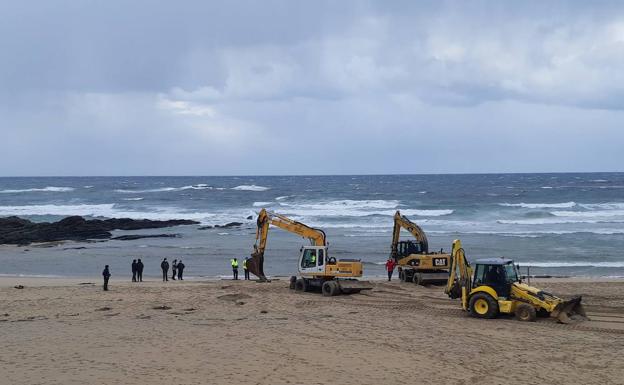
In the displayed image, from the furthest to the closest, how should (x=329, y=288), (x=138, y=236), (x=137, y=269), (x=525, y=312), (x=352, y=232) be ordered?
(x=352, y=232) → (x=138, y=236) → (x=137, y=269) → (x=329, y=288) → (x=525, y=312)

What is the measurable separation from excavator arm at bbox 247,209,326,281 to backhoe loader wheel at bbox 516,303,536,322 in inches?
303

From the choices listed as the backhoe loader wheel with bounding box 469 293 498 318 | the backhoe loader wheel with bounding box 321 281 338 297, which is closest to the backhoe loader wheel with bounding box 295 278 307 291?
the backhoe loader wheel with bounding box 321 281 338 297

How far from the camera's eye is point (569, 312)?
1609cm

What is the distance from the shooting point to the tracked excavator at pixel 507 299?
1591 centimetres

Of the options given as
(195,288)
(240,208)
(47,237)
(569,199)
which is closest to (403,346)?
(195,288)

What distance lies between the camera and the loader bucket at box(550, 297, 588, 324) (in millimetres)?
15680

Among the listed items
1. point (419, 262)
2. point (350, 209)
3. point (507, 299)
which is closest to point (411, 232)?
point (419, 262)

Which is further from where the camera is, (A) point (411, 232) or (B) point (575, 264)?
(B) point (575, 264)

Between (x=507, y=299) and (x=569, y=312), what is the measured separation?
4.84 feet

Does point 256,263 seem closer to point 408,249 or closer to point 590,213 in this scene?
point 408,249

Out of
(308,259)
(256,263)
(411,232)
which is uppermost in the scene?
(411,232)

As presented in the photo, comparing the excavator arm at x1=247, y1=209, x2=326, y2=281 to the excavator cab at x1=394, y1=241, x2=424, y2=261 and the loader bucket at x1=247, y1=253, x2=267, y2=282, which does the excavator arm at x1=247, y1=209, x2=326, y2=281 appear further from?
the excavator cab at x1=394, y1=241, x2=424, y2=261

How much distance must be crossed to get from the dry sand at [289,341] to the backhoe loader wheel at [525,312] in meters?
0.37

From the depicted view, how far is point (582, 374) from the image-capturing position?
37.2 ft
